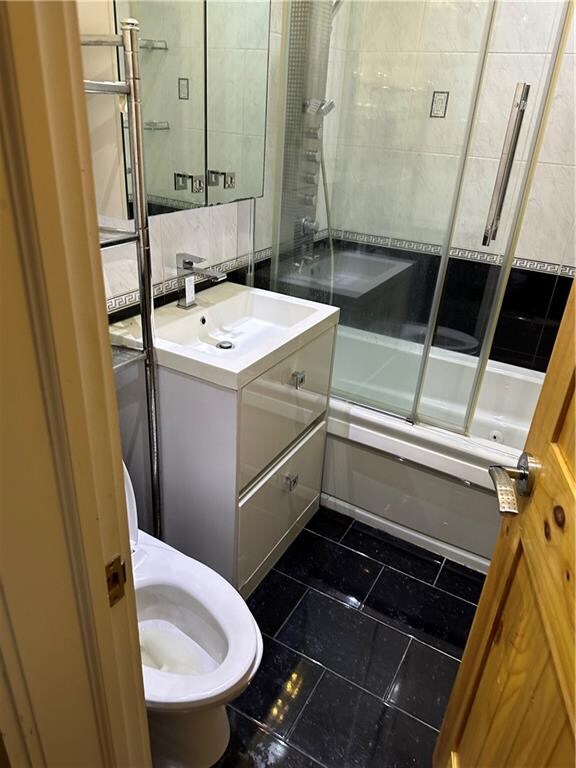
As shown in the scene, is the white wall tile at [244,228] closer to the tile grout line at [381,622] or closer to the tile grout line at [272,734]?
the tile grout line at [381,622]

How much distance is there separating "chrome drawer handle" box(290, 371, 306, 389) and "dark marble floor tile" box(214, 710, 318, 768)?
965 millimetres

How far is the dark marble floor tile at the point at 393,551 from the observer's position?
202 centimetres

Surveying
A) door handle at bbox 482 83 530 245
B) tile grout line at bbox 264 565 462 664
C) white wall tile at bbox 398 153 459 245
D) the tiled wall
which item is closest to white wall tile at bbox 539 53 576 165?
the tiled wall

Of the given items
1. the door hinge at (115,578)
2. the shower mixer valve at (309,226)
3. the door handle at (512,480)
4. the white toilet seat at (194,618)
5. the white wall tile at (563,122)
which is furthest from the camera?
the shower mixer valve at (309,226)

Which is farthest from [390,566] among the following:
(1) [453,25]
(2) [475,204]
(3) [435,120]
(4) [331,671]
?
(1) [453,25]

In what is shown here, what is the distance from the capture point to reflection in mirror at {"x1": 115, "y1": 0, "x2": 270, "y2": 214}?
5.00 feet

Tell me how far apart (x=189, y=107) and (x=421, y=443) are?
1354 millimetres

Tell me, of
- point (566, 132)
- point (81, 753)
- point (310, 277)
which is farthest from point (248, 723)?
point (566, 132)

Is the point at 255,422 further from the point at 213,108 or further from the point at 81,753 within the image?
the point at 213,108

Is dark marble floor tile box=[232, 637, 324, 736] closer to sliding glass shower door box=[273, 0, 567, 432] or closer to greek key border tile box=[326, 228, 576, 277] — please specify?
sliding glass shower door box=[273, 0, 567, 432]

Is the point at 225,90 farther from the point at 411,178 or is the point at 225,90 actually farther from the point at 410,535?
the point at 410,535

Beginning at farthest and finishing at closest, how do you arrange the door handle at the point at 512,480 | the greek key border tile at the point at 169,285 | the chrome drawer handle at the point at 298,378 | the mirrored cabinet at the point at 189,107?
the chrome drawer handle at the point at 298,378 < the greek key border tile at the point at 169,285 < the mirrored cabinet at the point at 189,107 < the door handle at the point at 512,480

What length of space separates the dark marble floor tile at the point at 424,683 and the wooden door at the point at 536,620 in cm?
45

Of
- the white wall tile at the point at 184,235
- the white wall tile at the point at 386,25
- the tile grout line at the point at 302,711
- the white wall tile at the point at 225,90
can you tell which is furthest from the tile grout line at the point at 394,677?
the white wall tile at the point at 386,25
